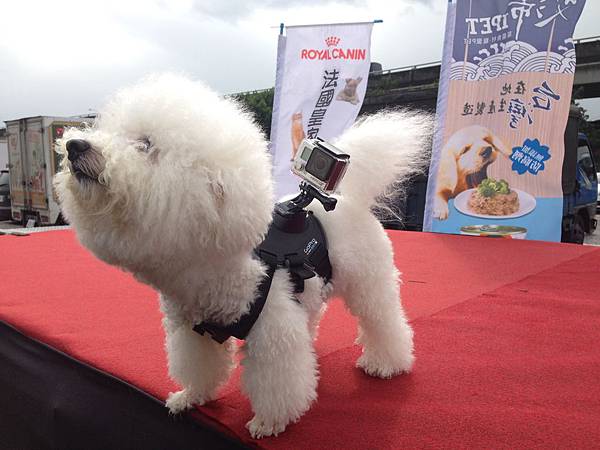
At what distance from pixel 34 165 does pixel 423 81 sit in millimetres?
12263

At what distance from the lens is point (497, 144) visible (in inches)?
157

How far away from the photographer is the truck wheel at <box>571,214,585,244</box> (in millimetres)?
5197

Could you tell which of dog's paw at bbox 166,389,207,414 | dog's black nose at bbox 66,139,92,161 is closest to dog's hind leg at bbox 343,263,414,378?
dog's paw at bbox 166,389,207,414

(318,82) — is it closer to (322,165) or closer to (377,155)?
(377,155)

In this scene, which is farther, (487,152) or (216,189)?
(487,152)

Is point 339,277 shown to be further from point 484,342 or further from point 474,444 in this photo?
point 484,342

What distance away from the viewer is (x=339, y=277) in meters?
1.35

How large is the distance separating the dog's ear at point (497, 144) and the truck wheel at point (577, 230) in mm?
1915

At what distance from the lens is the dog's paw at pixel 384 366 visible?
144cm

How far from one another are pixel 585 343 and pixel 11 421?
85.8 inches

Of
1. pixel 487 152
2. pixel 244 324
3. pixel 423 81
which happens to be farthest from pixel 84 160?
pixel 423 81

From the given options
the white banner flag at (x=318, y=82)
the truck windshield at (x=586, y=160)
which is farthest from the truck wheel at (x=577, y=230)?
the white banner flag at (x=318, y=82)

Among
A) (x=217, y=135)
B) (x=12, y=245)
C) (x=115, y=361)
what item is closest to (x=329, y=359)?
(x=115, y=361)

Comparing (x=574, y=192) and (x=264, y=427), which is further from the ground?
(x=574, y=192)
